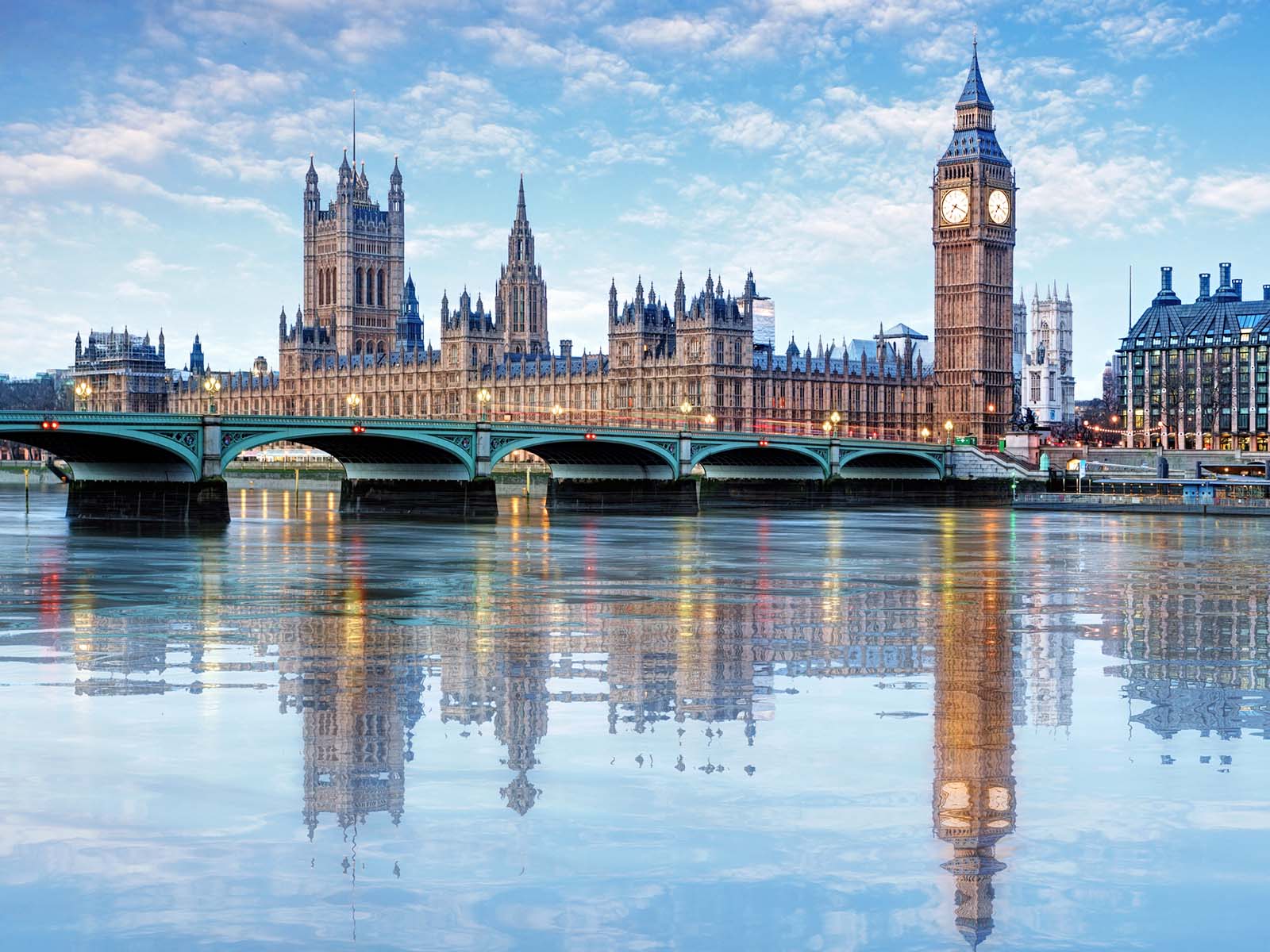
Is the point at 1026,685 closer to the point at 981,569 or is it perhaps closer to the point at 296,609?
the point at 296,609

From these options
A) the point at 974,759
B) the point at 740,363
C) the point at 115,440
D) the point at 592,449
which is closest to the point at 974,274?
the point at 740,363

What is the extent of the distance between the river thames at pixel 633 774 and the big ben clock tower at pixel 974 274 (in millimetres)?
109467

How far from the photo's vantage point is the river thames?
361 inches

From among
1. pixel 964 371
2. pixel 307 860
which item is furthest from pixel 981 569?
pixel 964 371

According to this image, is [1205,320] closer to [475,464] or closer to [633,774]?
[475,464]

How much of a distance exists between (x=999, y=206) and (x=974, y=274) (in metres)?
6.54

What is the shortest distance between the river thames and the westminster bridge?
3957cm

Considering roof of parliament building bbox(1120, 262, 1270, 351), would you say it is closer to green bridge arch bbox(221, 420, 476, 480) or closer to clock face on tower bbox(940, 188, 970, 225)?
clock face on tower bbox(940, 188, 970, 225)

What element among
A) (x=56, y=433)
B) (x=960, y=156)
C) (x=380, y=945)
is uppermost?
(x=960, y=156)

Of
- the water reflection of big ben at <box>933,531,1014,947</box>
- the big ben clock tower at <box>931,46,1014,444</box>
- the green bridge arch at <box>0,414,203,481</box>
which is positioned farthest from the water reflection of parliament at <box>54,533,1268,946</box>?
the big ben clock tower at <box>931,46,1014,444</box>

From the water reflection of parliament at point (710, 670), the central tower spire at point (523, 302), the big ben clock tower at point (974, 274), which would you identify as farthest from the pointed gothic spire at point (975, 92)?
the water reflection of parliament at point (710, 670)

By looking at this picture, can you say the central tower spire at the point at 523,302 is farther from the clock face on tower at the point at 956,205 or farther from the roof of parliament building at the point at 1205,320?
the roof of parliament building at the point at 1205,320

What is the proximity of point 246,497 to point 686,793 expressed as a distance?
101 m

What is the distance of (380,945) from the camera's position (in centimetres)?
863
